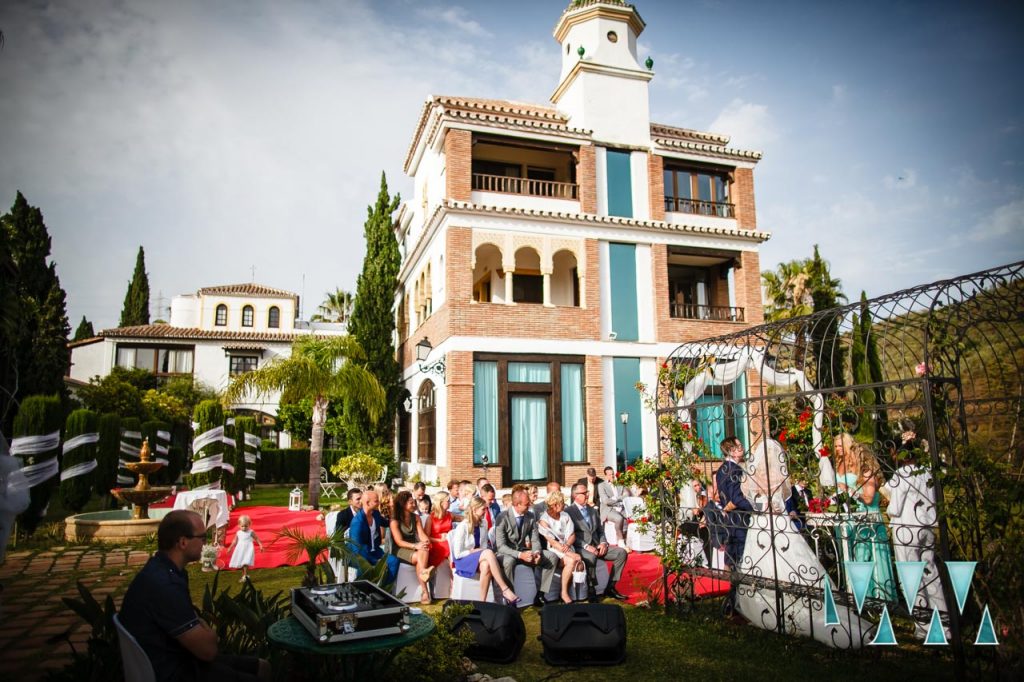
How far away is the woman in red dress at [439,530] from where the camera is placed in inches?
328

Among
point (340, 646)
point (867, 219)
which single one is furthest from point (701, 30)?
point (340, 646)

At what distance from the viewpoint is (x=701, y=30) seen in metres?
12.8

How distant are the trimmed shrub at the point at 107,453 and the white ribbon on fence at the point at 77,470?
1036 mm

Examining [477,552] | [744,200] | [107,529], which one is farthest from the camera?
[744,200]

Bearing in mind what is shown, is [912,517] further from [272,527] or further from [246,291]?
[246,291]

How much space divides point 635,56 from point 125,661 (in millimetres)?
20851

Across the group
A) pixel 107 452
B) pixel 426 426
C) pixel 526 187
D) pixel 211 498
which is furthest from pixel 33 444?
pixel 526 187

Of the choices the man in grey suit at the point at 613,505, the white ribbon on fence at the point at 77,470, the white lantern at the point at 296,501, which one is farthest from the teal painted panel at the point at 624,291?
the white ribbon on fence at the point at 77,470

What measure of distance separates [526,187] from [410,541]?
12471 mm

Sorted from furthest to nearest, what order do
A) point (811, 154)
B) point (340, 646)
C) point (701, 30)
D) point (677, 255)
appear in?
1. point (677, 255)
2. point (811, 154)
3. point (701, 30)
4. point (340, 646)

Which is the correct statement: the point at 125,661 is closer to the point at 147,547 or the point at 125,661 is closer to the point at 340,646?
the point at 340,646

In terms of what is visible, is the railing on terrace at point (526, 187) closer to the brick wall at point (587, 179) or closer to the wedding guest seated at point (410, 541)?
the brick wall at point (587, 179)

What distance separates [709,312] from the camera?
20.2 meters

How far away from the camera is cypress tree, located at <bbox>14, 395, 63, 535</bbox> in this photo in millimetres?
11867
